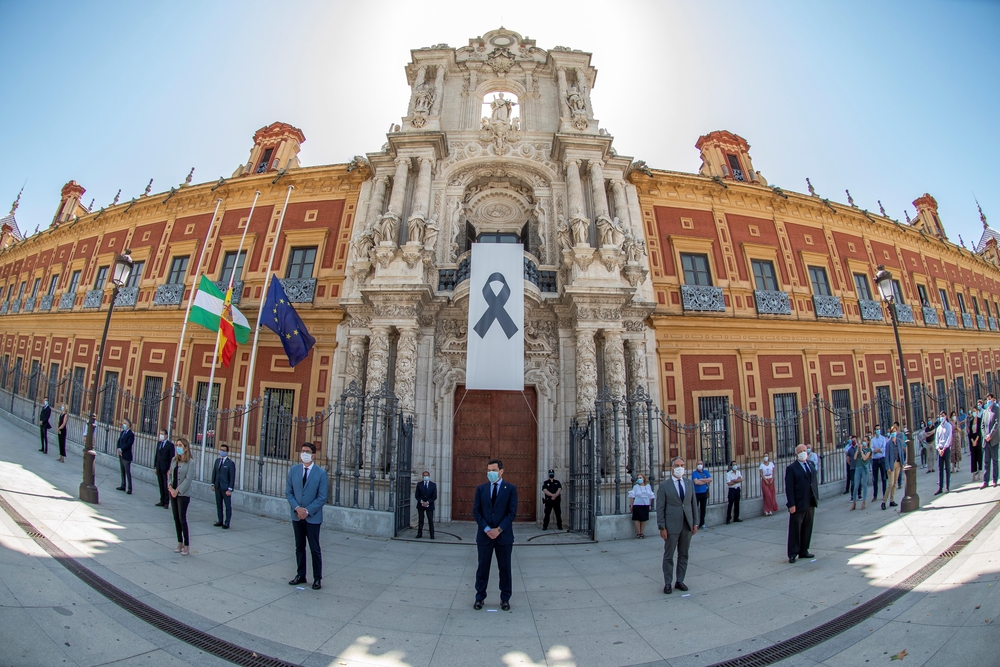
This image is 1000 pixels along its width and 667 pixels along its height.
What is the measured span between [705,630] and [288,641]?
425 cm

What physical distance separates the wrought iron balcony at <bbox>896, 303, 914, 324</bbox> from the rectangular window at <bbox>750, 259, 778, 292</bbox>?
290 inches

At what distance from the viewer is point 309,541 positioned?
18.6ft

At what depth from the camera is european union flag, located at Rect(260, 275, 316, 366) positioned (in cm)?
1305

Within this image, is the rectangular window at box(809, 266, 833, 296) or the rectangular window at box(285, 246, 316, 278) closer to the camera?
the rectangular window at box(285, 246, 316, 278)

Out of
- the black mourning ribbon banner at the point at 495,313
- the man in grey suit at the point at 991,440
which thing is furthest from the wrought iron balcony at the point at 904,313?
the black mourning ribbon banner at the point at 495,313

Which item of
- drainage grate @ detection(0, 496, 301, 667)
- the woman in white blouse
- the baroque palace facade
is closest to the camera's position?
drainage grate @ detection(0, 496, 301, 667)

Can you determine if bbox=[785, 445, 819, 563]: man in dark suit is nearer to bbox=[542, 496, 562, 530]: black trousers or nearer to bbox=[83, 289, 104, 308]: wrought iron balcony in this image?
bbox=[542, 496, 562, 530]: black trousers

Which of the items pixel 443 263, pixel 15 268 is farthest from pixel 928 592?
pixel 15 268

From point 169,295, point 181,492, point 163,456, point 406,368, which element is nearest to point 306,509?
point 181,492

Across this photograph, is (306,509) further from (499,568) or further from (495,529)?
(499,568)

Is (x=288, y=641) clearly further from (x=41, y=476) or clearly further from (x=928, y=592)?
(x=41, y=476)

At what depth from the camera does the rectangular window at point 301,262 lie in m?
15.8

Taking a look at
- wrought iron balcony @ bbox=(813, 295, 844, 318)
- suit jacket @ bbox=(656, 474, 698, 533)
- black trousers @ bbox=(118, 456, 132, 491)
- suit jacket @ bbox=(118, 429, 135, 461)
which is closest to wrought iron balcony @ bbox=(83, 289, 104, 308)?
suit jacket @ bbox=(118, 429, 135, 461)

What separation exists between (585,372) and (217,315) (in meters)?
11.5
